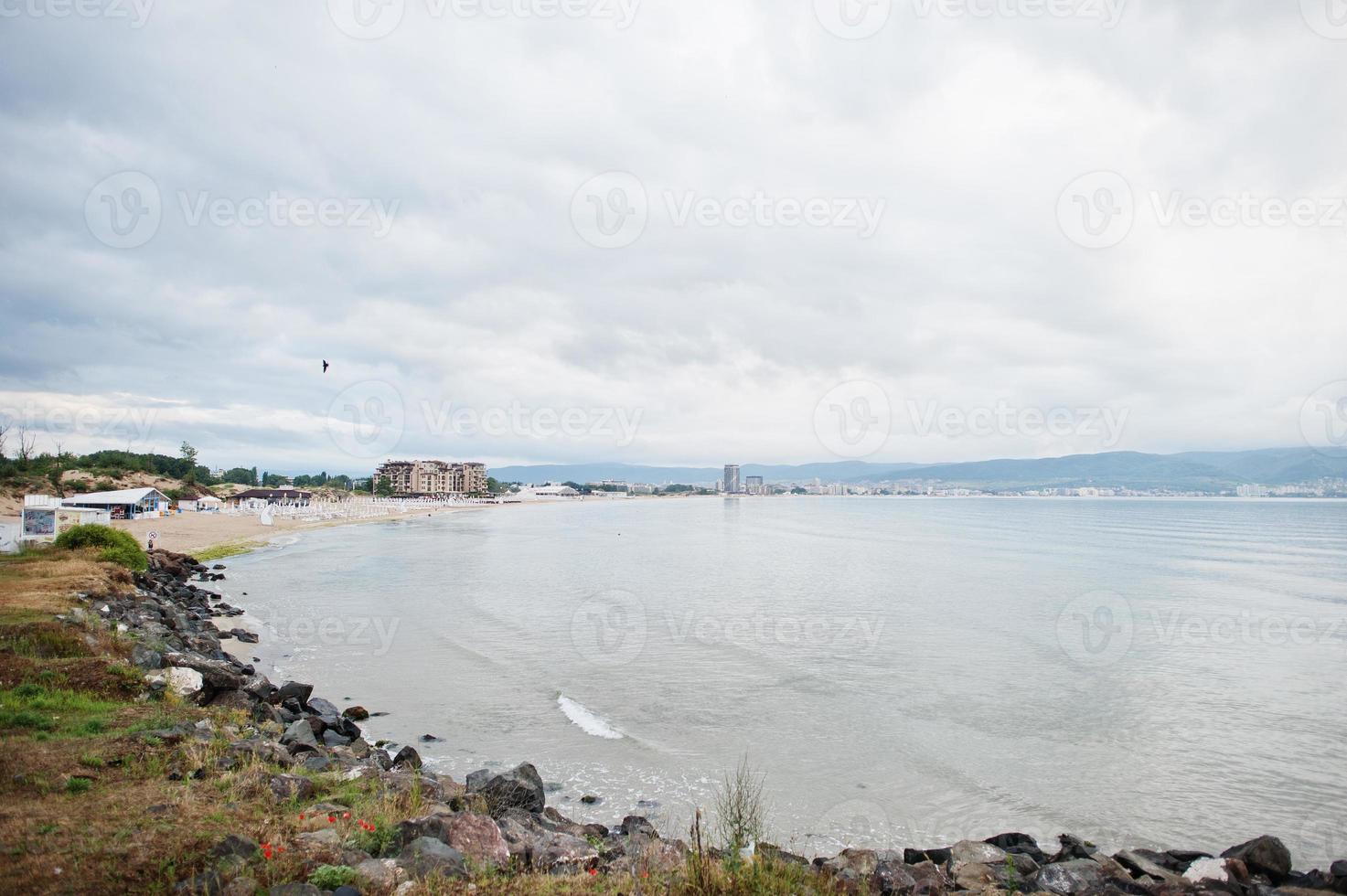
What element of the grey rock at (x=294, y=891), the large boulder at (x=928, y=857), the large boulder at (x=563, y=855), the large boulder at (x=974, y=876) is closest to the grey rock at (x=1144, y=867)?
the large boulder at (x=974, y=876)

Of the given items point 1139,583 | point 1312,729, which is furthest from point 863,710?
point 1139,583

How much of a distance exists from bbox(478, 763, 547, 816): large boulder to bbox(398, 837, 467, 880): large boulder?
3.67 meters

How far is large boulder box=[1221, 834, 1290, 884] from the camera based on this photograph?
9375 millimetres

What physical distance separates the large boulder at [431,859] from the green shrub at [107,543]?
33.2 m

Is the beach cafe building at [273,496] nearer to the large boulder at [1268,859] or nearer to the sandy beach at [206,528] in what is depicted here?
the sandy beach at [206,528]

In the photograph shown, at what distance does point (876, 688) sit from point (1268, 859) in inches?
441

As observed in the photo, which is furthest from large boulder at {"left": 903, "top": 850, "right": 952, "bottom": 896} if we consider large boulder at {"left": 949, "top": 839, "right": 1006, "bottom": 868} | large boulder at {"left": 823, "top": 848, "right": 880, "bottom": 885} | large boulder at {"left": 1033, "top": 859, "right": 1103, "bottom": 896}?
large boulder at {"left": 1033, "top": 859, "right": 1103, "bottom": 896}

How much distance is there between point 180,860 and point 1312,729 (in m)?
23.1

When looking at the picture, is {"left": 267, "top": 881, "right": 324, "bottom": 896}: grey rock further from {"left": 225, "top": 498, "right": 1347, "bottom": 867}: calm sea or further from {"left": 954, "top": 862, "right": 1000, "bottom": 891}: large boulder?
{"left": 954, "top": 862, "right": 1000, "bottom": 891}: large boulder

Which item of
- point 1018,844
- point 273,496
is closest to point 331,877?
point 1018,844

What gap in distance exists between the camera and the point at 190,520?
272 feet

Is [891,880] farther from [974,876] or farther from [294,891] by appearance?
[294,891]

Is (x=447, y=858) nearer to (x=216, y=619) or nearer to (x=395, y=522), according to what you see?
(x=216, y=619)

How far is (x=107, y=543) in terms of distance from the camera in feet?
108
